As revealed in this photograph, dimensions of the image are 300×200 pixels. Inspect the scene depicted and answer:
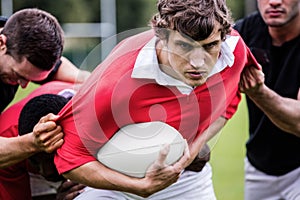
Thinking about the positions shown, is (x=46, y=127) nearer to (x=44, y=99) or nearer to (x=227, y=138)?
(x=44, y=99)

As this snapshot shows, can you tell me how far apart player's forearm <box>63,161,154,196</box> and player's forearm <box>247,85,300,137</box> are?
76 cm

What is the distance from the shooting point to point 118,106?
9.51 feet

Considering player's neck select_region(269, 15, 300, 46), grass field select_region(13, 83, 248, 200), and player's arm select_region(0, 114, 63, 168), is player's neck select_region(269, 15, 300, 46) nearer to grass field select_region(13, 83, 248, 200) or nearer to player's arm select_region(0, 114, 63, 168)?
player's arm select_region(0, 114, 63, 168)

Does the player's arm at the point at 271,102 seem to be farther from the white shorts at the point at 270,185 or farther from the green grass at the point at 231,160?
the green grass at the point at 231,160

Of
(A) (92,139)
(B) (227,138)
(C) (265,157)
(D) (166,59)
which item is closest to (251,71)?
(D) (166,59)

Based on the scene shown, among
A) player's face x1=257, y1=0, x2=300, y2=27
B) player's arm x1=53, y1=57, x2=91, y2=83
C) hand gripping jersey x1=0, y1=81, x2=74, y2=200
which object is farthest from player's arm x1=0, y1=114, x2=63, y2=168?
player's face x1=257, y1=0, x2=300, y2=27

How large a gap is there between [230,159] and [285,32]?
268 cm

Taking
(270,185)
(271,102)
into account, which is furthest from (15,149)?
(270,185)

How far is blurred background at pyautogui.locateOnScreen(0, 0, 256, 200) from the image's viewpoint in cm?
609

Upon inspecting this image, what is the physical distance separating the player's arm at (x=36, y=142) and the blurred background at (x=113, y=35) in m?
0.37

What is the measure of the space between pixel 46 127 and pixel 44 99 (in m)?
0.33

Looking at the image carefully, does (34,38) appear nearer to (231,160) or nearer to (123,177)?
(123,177)

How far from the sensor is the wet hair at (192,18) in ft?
9.34

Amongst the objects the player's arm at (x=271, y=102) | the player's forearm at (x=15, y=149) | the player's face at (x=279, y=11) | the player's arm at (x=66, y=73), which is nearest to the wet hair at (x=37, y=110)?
the player's forearm at (x=15, y=149)
